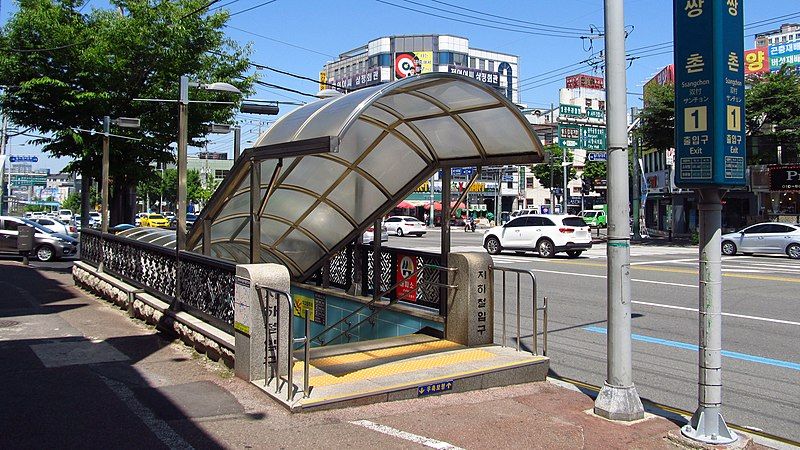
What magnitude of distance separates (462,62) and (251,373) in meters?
107

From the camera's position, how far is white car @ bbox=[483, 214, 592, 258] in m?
26.2

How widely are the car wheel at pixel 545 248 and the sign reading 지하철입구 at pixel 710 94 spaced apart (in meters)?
21.0

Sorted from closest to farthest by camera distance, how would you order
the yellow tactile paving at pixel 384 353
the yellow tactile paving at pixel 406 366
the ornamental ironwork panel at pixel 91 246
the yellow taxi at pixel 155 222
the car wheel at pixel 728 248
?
the yellow tactile paving at pixel 406 366
the yellow tactile paving at pixel 384 353
the ornamental ironwork panel at pixel 91 246
the car wheel at pixel 728 248
the yellow taxi at pixel 155 222

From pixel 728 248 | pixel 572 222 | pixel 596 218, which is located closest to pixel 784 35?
pixel 596 218

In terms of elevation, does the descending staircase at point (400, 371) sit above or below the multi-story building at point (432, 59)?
below

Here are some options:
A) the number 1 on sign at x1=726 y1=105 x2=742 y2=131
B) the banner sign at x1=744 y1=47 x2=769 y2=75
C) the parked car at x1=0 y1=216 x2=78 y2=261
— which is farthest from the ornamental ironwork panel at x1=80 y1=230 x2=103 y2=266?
the banner sign at x1=744 y1=47 x2=769 y2=75

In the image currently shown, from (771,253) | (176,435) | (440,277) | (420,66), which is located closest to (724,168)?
(440,277)

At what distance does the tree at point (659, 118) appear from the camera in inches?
1515

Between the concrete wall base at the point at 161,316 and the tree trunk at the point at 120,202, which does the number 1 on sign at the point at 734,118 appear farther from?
the tree trunk at the point at 120,202

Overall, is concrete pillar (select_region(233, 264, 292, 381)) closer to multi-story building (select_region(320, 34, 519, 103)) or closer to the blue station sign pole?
the blue station sign pole

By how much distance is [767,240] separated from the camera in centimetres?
2848

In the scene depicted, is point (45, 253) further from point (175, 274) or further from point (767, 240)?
point (767, 240)

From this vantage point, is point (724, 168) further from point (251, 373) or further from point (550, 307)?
point (550, 307)

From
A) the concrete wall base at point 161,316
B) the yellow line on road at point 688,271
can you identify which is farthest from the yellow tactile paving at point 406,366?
the yellow line on road at point 688,271
